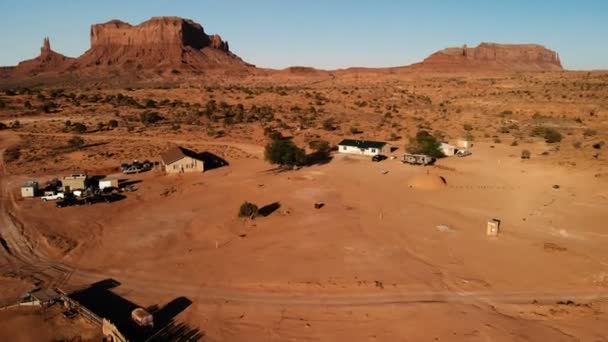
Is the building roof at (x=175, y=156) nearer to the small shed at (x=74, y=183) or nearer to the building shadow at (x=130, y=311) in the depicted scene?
the small shed at (x=74, y=183)

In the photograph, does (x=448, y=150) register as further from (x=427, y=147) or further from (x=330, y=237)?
(x=330, y=237)

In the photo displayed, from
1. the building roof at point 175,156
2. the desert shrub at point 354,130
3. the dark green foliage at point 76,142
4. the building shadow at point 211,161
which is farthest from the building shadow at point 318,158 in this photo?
A: the dark green foliage at point 76,142

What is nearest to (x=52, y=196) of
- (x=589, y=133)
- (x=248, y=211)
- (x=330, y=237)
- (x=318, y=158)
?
(x=248, y=211)

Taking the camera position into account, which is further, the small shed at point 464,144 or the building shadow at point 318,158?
the small shed at point 464,144

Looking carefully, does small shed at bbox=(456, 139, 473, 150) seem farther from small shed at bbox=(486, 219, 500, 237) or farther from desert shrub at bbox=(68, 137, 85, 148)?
desert shrub at bbox=(68, 137, 85, 148)

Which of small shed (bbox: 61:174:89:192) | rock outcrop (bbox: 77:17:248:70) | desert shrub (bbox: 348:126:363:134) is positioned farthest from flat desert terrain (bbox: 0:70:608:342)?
rock outcrop (bbox: 77:17:248:70)

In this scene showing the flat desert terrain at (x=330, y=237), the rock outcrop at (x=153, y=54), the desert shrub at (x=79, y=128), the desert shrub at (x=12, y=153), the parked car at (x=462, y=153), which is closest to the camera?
the flat desert terrain at (x=330, y=237)
